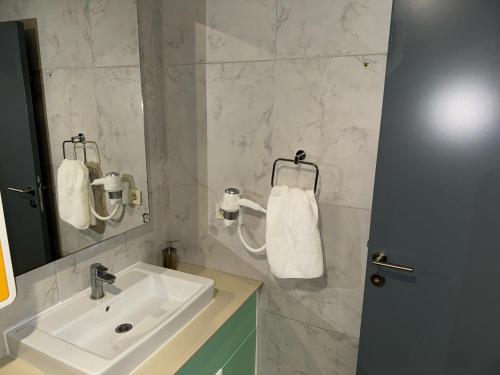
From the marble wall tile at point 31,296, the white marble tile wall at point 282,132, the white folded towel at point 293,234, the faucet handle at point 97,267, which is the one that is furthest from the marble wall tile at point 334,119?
the marble wall tile at point 31,296

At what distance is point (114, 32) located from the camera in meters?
1.36

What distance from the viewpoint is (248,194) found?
154cm

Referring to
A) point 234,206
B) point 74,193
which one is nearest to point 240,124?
point 234,206

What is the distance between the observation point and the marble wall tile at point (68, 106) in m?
1.12

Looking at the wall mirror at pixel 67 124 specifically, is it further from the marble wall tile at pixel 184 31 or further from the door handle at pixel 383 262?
the door handle at pixel 383 262

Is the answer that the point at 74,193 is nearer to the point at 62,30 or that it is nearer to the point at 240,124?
the point at 62,30

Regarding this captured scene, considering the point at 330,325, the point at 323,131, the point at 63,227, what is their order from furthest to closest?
1. the point at 330,325
2. the point at 323,131
3. the point at 63,227

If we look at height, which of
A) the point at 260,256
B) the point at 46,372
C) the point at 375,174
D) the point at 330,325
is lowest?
the point at 330,325

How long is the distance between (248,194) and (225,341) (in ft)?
2.05

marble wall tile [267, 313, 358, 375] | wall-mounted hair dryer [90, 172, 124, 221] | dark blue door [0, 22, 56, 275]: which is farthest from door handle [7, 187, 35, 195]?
marble wall tile [267, 313, 358, 375]

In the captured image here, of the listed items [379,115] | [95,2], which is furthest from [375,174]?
[95,2]

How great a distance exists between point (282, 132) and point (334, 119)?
223 millimetres

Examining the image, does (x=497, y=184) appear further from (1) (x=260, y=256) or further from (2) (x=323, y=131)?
(1) (x=260, y=256)

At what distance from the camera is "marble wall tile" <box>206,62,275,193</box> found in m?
1.42
